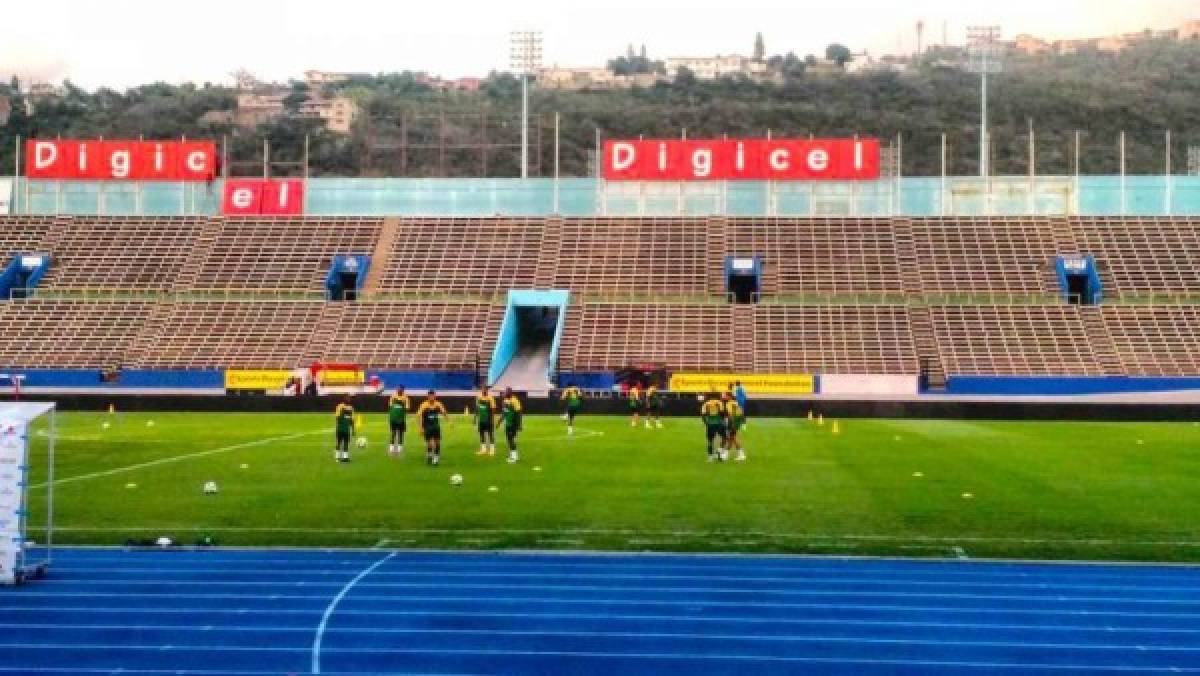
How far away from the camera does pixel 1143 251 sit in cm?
6281

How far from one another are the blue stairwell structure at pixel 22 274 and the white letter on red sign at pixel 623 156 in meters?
29.0

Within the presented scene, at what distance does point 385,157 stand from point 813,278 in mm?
61165

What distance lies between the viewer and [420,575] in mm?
15234

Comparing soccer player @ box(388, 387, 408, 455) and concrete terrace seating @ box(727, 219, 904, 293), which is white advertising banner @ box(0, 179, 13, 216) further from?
soccer player @ box(388, 387, 408, 455)

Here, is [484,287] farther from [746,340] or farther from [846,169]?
[846,169]

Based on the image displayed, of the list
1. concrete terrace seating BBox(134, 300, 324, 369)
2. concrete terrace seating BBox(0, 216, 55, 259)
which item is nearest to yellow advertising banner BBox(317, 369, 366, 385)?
concrete terrace seating BBox(134, 300, 324, 369)

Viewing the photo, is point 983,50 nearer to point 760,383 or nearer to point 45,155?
point 760,383

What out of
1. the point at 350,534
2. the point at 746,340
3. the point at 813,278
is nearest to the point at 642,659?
the point at 350,534

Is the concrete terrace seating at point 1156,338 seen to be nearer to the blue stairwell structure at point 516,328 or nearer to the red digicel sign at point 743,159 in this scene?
the red digicel sign at point 743,159

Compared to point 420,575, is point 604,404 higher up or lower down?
lower down

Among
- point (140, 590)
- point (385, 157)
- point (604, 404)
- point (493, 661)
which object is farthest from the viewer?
point (385, 157)

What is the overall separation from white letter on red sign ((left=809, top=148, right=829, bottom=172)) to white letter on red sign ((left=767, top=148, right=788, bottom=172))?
1289 millimetres

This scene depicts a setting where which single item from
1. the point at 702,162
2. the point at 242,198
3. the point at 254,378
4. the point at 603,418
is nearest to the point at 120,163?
the point at 242,198

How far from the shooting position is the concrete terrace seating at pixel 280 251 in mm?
64562
